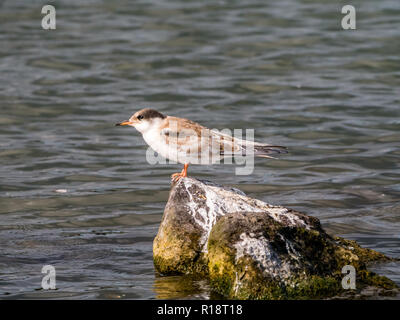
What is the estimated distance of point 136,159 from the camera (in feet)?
42.3

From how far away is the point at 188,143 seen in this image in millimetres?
8031

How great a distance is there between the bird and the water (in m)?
1.27

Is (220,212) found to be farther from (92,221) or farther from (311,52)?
(311,52)

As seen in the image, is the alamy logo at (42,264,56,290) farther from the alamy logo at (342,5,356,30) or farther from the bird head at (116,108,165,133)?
the alamy logo at (342,5,356,30)

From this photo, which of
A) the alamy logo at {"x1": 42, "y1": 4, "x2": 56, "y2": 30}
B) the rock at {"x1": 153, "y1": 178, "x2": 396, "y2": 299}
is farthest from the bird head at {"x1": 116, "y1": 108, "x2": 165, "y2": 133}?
the alamy logo at {"x1": 42, "y1": 4, "x2": 56, "y2": 30}

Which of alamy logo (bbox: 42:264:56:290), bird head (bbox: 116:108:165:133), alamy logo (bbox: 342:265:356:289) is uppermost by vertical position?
bird head (bbox: 116:108:165:133)

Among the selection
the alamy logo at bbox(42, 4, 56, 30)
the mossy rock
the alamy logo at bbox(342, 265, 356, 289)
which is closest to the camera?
the mossy rock

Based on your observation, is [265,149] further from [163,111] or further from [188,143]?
[163,111]

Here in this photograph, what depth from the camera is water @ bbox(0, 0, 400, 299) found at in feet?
29.4

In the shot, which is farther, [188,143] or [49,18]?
[49,18]

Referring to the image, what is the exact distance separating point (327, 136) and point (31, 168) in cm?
Result: 522

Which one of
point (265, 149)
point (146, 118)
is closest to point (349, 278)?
point (265, 149)

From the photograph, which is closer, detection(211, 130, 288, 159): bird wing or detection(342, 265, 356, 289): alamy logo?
detection(342, 265, 356, 289): alamy logo

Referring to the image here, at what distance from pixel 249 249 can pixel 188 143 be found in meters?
1.60
